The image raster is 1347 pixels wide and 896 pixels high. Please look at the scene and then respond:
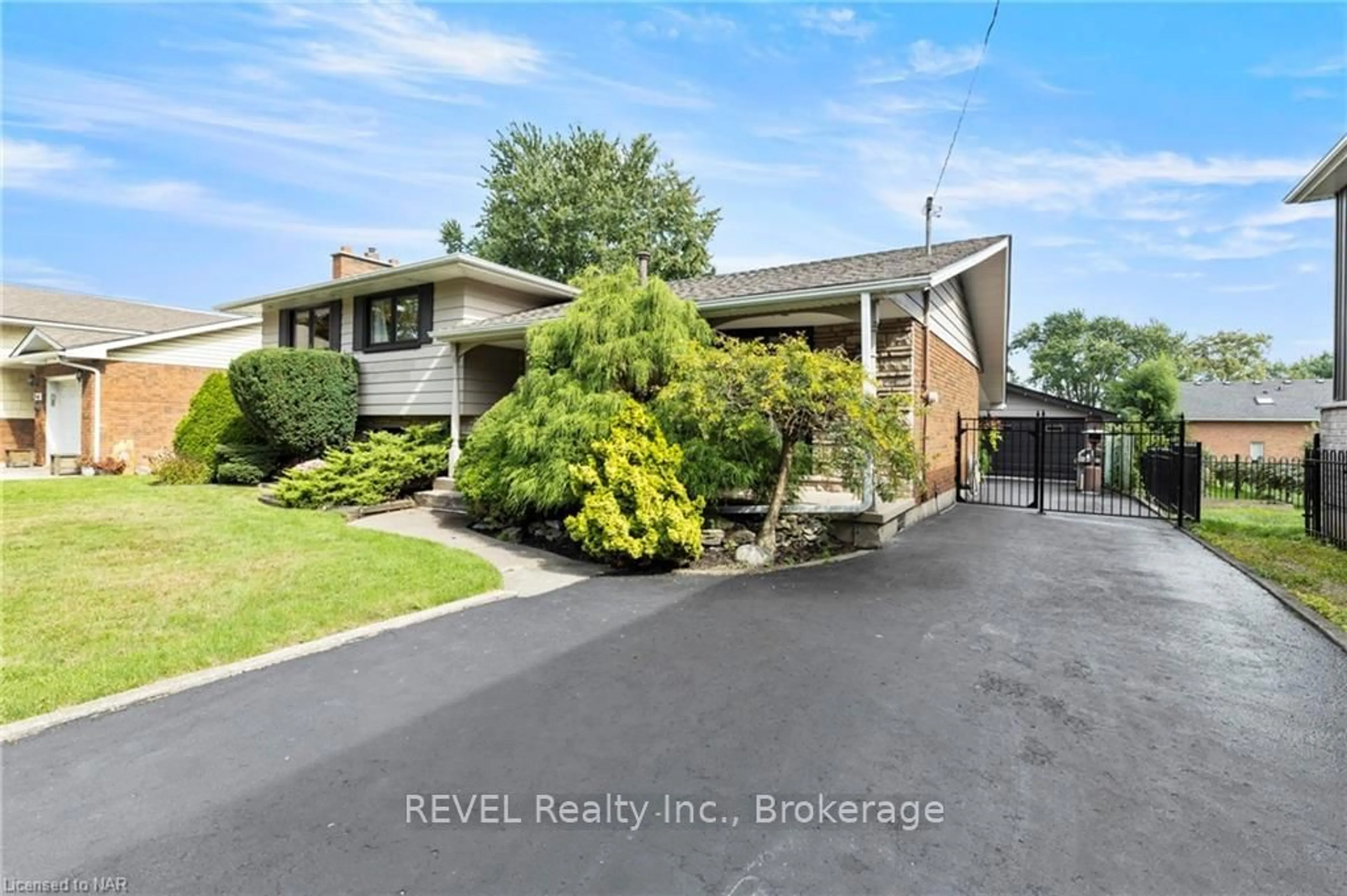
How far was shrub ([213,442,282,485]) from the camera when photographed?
13289mm

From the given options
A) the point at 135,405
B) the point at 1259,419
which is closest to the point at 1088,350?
the point at 1259,419

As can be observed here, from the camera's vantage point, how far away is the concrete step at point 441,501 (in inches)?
423

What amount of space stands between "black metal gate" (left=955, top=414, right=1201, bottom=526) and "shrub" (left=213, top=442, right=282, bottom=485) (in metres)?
15.1

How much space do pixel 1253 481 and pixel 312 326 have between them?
2627 cm

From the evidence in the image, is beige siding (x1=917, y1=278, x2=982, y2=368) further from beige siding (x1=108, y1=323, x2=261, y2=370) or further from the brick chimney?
beige siding (x1=108, y1=323, x2=261, y2=370)

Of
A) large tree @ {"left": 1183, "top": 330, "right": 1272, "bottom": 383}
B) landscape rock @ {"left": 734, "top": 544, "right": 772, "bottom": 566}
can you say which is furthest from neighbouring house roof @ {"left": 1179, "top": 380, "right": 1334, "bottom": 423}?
landscape rock @ {"left": 734, "top": 544, "right": 772, "bottom": 566}

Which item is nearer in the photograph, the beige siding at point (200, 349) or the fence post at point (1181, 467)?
the fence post at point (1181, 467)

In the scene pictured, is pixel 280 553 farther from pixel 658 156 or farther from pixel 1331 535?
pixel 658 156

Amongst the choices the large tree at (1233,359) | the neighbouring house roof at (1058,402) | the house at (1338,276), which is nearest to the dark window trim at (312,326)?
the house at (1338,276)

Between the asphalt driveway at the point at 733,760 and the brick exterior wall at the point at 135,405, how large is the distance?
1739cm

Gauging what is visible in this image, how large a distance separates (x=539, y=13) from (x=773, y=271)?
5418 millimetres

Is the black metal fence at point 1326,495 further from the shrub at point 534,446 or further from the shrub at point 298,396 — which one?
the shrub at point 298,396

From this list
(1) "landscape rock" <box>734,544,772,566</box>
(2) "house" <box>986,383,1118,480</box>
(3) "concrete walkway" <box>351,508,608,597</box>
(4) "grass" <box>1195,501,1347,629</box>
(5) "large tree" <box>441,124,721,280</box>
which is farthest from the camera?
(5) "large tree" <box>441,124,721,280</box>

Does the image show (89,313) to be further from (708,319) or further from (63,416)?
(708,319)
